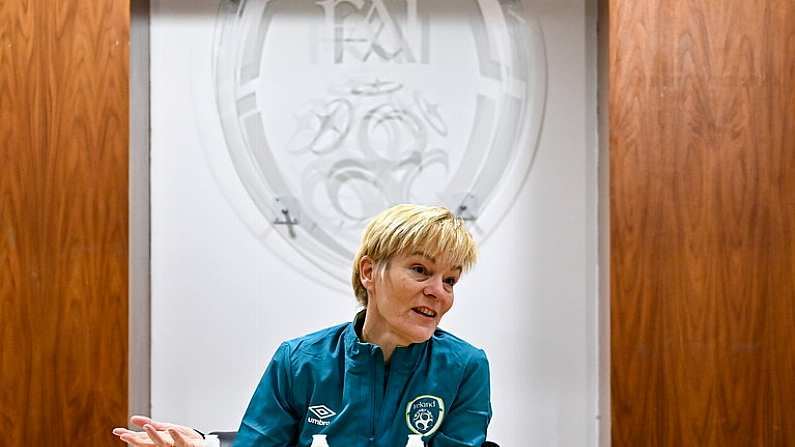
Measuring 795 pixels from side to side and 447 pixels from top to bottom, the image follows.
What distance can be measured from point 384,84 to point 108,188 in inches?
33.9

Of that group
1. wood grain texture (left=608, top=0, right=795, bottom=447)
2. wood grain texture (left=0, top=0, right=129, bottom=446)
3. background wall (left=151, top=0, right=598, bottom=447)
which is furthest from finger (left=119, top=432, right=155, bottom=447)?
→ wood grain texture (left=608, top=0, right=795, bottom=447)

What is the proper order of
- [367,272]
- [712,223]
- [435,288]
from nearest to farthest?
[435,288] → [367,272] → [712,223]

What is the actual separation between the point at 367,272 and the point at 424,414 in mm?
303

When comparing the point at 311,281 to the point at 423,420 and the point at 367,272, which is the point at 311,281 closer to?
the point at 367,272

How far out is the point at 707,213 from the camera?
2.76 m

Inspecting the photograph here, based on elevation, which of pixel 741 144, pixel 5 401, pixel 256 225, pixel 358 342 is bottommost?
pixel 5 401

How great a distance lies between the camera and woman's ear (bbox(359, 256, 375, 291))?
200 centimetres

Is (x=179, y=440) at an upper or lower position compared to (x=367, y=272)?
lower

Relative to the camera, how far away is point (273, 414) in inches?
77.5

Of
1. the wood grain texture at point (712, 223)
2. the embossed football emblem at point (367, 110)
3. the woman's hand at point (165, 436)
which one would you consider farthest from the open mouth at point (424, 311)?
the embossed football emblem at point (367, 110)

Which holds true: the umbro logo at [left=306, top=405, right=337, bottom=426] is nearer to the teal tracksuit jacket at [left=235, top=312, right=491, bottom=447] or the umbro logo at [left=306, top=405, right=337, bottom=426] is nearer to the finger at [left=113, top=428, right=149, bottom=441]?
the teal tracksuit jacket at [left=235, top=312, right=491, bottom=447]

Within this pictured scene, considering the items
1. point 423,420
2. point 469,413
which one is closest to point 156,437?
point 423,420

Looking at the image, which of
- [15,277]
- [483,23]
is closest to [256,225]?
[15,277]

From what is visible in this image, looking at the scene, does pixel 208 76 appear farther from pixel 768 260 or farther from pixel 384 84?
pixel 768 260
